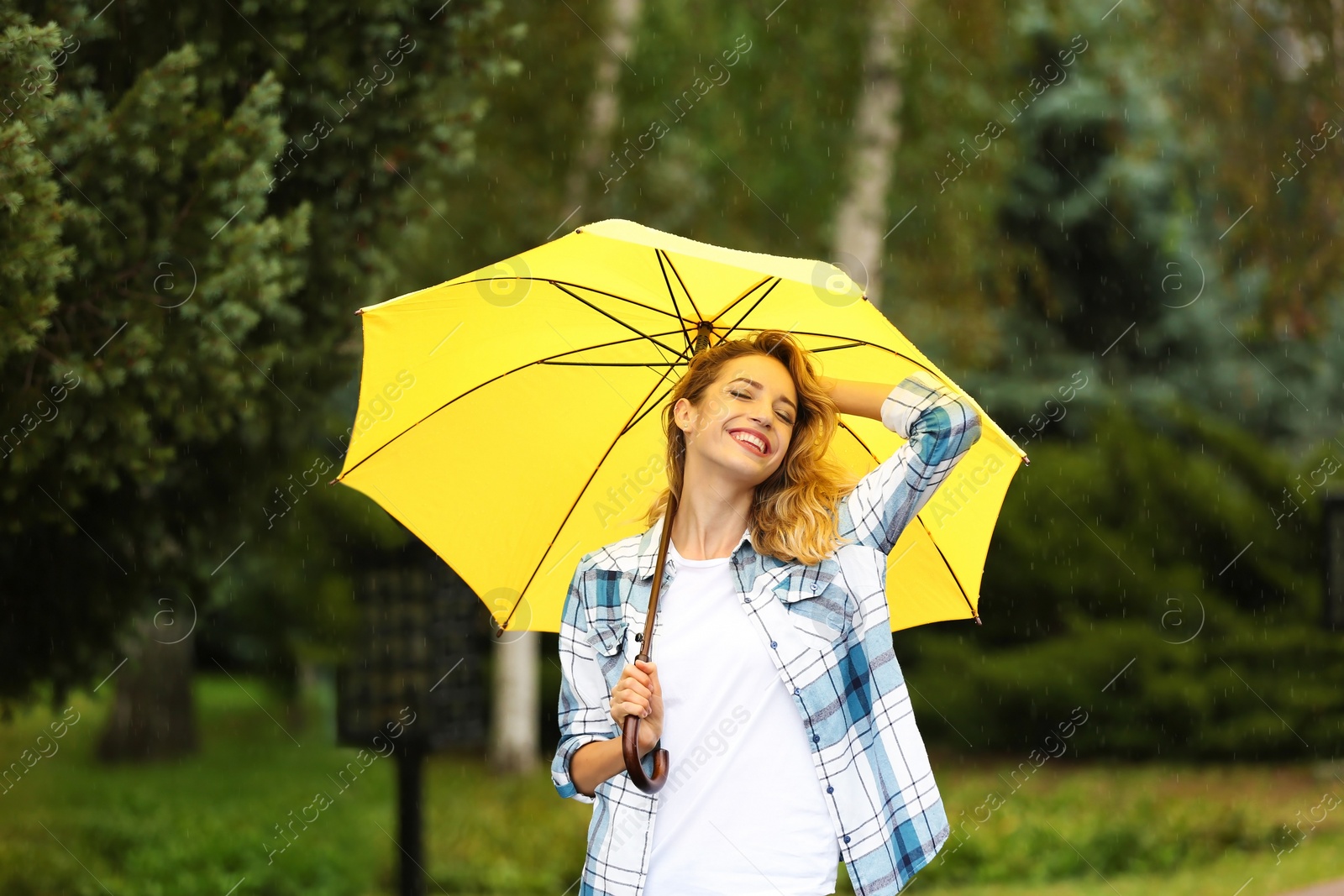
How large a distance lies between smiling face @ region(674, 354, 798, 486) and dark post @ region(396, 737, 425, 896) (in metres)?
4.05

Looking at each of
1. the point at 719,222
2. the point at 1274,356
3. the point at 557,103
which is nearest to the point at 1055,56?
the point at 1274,356

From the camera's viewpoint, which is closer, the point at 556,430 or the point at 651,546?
the point at 651,546

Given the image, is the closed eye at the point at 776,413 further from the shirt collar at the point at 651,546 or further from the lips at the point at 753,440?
the shirt collar at the point at 651,546

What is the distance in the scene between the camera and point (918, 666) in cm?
1247

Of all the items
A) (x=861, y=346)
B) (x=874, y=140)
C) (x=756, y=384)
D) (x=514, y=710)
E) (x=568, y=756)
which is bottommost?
(x=568, y=756)

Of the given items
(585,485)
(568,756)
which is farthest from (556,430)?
(568,756)

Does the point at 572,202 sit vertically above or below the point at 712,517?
above

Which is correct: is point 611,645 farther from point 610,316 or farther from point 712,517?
point 610,316

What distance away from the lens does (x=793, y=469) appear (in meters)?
2.82

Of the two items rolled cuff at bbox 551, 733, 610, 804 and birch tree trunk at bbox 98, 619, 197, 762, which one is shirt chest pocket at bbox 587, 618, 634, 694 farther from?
birch tree trunk at bbox 98, 619, 197, 762

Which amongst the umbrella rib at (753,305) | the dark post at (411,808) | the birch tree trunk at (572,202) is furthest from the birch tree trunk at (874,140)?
the umbrella rib at (753,305)

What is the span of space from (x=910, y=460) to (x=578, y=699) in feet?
2.61

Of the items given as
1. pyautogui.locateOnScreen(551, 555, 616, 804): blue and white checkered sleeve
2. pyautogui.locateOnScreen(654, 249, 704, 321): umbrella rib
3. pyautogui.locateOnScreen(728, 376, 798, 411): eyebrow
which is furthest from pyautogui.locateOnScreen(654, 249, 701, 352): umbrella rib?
pyautogui.locateOnScreen(551, 555, 616, 804): blue and white checkered sleeve

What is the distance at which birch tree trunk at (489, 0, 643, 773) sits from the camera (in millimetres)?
11078
